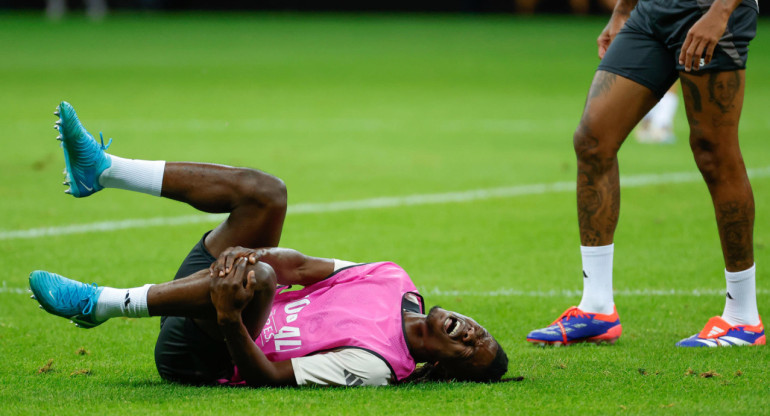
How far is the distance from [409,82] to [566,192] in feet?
36.0

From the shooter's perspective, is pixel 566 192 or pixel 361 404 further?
pixel 566 192

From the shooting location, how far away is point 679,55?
15.6 ft

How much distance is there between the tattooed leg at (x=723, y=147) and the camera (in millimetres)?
4777

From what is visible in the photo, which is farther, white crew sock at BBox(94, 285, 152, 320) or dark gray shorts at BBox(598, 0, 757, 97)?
dark gray shorts at BBox(598, 0, 757, 97)

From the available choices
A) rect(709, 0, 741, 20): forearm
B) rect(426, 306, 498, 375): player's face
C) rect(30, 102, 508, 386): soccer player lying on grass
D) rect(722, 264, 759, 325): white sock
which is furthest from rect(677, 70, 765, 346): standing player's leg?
rect(30, 102, 508, 386): soccer player lying on grass

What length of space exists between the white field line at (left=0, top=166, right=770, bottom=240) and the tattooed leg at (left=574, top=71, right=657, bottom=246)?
3.77 meters

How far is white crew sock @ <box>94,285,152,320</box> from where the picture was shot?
152 inches

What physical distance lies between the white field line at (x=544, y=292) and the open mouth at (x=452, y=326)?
1717 millimetres

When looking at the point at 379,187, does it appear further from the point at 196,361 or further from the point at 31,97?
the point at 31,97

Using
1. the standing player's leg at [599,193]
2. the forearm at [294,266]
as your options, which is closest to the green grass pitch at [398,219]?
the standing player's leg at [599,193]

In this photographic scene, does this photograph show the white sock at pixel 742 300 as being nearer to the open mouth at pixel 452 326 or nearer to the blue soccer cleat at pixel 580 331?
the blue soccer cleat at pixel 580 331

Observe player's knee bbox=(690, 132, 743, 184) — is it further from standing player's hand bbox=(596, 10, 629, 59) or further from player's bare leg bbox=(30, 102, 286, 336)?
player's bare leg bbox=(30, 102, 286, 336)

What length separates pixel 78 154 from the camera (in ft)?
13.9

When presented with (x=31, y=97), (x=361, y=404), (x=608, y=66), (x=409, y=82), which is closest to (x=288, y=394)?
(x=361, y=404)
